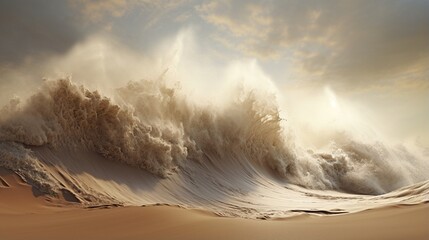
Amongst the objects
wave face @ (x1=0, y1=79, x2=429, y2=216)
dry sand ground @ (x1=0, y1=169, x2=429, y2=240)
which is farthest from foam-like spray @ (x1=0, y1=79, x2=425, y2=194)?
dry sand ground @ (x1=0, y1=169, x2=429, y2=240)

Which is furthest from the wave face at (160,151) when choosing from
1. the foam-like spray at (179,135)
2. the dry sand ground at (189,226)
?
the dry sand ground at (189,226)

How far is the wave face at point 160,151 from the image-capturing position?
773 cm

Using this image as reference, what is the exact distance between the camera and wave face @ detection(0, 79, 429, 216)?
7.73m

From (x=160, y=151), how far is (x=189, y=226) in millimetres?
6784

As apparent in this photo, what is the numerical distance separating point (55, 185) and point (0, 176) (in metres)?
0.95

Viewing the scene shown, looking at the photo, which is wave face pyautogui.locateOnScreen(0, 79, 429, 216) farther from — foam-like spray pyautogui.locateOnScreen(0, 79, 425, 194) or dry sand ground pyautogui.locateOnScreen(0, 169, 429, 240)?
dry sand ground pyautogui.locateOnScreen(0, 169, 429, 240)

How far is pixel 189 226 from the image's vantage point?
373 cm

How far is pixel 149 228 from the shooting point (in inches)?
145

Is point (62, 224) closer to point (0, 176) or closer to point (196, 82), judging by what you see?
point (0, 176)

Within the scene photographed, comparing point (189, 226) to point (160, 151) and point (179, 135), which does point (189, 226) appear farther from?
point (179, 135)

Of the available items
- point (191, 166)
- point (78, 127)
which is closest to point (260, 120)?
point (191, 166)

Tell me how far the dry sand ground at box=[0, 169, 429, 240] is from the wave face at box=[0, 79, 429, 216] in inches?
45.7

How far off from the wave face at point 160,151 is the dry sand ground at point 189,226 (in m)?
1.16

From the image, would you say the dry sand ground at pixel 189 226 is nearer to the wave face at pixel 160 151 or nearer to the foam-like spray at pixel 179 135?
the wave face at pixel 160 151
